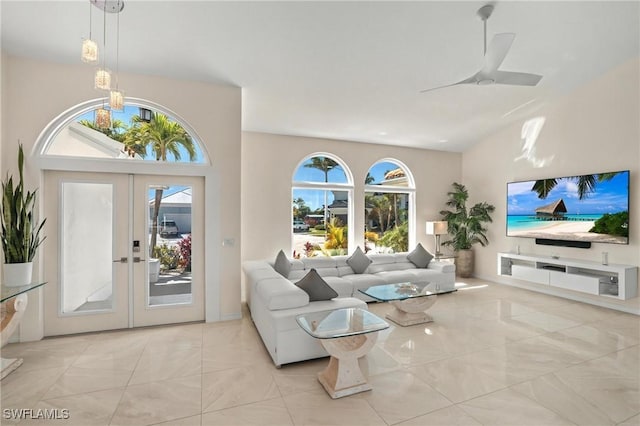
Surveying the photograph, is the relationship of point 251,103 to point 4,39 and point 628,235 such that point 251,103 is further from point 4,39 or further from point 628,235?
point 628,235

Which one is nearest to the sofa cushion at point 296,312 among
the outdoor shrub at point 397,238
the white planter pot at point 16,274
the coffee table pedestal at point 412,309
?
the coffee table pedestal at point 412,309

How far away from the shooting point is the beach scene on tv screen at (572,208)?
4574 millimetres

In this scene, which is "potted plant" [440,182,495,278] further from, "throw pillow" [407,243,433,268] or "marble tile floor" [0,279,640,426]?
"marble tile floor" [0,279,640,426]

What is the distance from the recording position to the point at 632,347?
3.33m

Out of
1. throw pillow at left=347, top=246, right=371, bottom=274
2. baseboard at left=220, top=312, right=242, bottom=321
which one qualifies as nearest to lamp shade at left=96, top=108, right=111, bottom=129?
baseboard at left=220, top=312, right=242, bottom=321

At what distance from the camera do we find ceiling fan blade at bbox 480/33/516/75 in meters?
2.72

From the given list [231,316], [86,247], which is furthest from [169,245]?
[231,316]

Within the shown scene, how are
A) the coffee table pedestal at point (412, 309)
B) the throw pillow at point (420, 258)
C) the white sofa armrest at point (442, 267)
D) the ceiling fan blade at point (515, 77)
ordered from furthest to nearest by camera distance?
the throw pillow at point (420, 258)
the white sofa armrest at point (442, 267)
the coffee table pedestal at point (412, 309)
the ceiling fan blade at point (515, 77)

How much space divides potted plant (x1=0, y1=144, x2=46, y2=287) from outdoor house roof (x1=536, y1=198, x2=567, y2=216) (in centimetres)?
731

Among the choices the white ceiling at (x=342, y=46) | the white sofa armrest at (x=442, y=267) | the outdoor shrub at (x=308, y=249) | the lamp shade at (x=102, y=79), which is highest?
the white ceiling at (x=342, y=46)

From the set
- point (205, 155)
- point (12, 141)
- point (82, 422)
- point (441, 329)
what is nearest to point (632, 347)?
point (441, 329)

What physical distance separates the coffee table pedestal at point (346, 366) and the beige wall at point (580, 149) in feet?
15.2

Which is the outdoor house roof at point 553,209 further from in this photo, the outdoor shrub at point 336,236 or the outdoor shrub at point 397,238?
the outdoor shrub at point 336,236

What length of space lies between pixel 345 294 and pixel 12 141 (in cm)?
459
